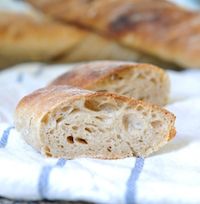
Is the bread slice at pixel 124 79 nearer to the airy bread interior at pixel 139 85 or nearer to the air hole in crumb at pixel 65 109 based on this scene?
the airy bread interior at pixel 139 85

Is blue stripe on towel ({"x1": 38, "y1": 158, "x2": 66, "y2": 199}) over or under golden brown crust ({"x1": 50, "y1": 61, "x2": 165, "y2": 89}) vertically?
under

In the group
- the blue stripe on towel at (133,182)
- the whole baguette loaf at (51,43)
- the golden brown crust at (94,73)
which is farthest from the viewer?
the whole baguette loaf at (51,43)

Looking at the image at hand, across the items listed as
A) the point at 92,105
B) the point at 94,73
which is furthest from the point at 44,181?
the point at 94,73

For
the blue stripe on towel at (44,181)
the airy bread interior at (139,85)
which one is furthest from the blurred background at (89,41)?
the blue stripe on towel at (44,181)

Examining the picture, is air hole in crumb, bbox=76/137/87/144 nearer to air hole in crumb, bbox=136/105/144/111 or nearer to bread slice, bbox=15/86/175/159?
bread slice, bbox=15/86/175/159

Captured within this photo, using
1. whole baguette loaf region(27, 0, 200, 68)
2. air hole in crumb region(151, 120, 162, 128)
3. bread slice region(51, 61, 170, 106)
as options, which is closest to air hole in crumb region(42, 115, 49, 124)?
air hole in crumb region(151, 120, 162, 128)
